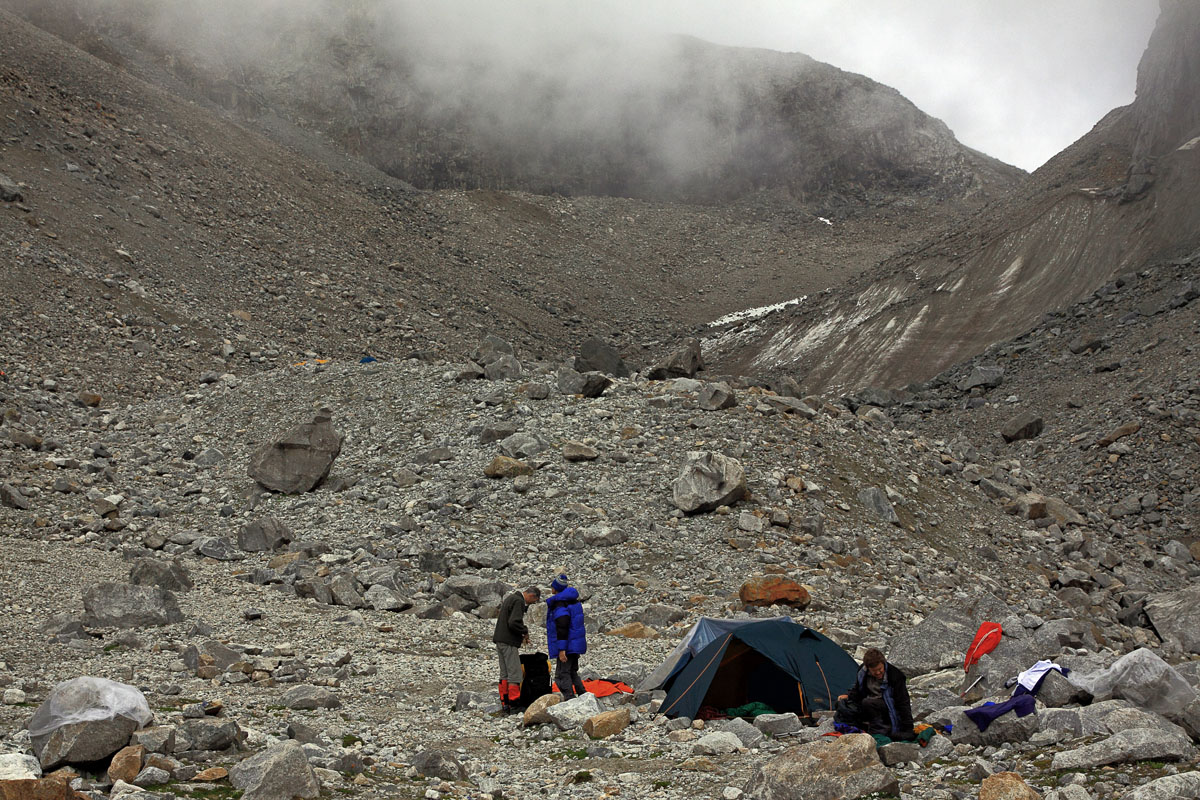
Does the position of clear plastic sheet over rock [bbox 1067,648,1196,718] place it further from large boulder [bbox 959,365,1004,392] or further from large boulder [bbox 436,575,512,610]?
large boulder [bbox 959,365,1004,392]

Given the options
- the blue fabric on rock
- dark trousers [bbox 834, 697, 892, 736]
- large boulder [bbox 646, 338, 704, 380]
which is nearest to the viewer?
the blue fabric on rock

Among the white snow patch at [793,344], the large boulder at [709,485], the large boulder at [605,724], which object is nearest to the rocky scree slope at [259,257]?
the white snow patch at [793,344]

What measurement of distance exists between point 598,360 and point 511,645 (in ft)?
57.1

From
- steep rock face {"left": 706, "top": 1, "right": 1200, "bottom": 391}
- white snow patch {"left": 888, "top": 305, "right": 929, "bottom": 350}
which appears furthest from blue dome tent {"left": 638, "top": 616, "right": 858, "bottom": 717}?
white snow patch {"left": 888, "top": 305, "right": 929, "bottom": 350}

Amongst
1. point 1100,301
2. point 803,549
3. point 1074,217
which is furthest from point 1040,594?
point 1074,217

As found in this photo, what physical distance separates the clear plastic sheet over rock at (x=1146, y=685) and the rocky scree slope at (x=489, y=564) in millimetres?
382

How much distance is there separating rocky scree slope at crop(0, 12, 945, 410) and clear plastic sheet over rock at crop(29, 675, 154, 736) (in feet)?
68.3

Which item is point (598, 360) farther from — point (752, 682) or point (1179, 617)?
point (752, 682)

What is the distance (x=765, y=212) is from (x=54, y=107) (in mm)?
52502

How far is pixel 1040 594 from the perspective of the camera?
641 inches

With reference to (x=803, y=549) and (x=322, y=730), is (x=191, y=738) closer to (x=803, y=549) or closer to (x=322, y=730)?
(x=322, y=730)

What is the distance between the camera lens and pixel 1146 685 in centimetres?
765

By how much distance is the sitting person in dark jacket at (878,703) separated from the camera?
8398 mm

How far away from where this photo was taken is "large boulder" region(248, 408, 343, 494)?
19094mm
